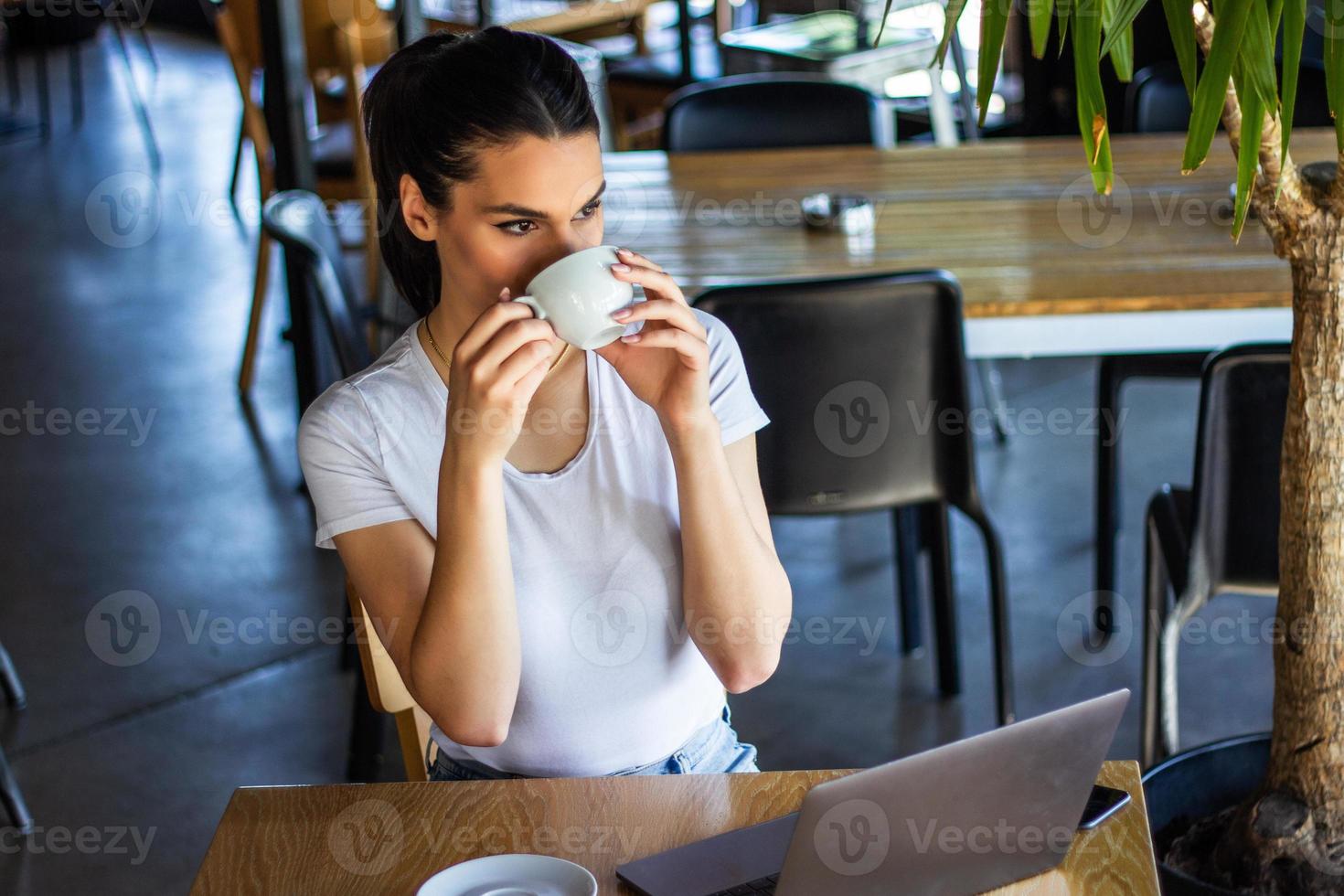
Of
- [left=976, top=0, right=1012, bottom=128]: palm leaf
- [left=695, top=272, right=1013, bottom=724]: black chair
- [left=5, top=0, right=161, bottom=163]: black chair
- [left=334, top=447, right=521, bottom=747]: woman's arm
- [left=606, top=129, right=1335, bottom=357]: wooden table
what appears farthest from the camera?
[left=5, top=0, right=161, bottom=163]: black chair

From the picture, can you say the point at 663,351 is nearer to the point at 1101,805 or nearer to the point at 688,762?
the point at 688,762

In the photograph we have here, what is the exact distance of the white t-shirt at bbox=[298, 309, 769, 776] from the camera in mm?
1494

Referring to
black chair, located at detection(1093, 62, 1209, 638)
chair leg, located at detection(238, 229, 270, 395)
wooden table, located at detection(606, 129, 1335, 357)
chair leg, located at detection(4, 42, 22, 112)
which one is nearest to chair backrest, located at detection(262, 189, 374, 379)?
wooden table, located at detection(606, 129, 1335, 357)

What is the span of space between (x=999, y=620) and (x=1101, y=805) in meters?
1.36

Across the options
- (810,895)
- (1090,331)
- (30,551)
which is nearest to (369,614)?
(810,895)

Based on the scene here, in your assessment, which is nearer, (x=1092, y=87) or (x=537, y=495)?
(x=1092, y=87)

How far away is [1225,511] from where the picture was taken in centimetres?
211

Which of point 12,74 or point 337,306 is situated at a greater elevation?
point 12,74

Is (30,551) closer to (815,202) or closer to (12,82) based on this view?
(815,202)

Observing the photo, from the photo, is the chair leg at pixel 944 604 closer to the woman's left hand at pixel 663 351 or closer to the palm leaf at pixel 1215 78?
the woman's left hand at pixel 663 351

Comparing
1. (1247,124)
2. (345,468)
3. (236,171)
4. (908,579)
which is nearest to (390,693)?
(345,468)

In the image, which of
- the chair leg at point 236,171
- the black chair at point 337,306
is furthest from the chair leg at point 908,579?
the chair leg at point 236,171

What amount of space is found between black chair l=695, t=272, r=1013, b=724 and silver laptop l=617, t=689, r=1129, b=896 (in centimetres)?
123

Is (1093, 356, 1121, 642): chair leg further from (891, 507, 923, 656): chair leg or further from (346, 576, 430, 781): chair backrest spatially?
(346, 576, 430, 781): chair backrest
